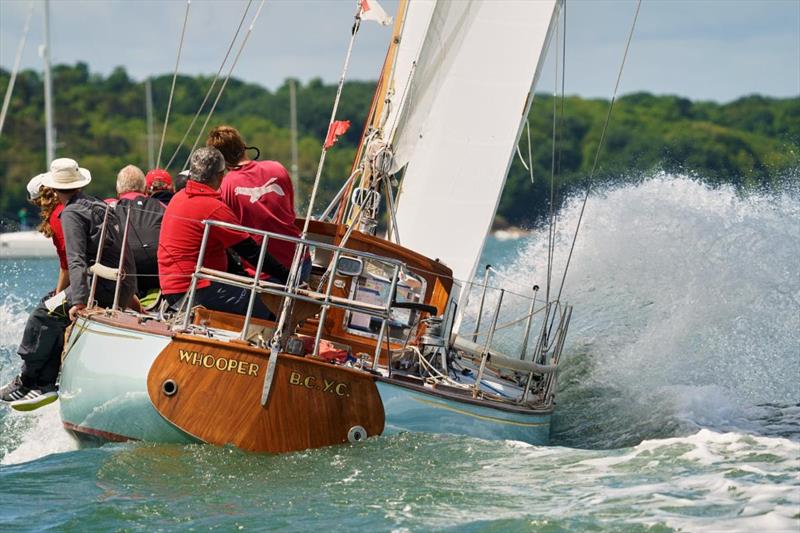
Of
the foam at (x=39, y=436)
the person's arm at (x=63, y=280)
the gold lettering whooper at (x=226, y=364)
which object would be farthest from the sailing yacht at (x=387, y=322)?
the person's arm at (x=63, y=280)

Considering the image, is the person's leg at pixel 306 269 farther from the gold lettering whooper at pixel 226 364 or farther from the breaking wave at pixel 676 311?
the breaking wave at pixel 676 311

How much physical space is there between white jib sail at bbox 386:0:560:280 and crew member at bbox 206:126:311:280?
7.49 ft

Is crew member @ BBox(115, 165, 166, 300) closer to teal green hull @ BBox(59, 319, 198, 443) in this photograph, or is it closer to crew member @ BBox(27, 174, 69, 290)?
crew member @ BBox(27, 174, 69, 290)

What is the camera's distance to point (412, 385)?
7.93 metres

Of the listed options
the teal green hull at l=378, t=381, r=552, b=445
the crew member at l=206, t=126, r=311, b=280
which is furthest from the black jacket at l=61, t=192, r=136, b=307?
the teal green hull at l=378, t=381, r=552, b=445

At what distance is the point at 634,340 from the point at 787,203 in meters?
3.14

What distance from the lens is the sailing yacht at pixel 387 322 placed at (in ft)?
24.9

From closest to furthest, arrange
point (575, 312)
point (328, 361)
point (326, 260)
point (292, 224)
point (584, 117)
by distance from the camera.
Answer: point (328, 361) → point (292, 224) → point (326, 260) → point (575, 312) → point (584, 117)

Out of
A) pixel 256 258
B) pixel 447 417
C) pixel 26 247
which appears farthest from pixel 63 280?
pixel 26 247

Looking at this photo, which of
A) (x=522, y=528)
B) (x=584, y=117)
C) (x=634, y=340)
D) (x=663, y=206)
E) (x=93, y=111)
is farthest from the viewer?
(x=584, y=117)

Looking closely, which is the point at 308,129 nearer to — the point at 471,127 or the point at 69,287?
the point at 471,127

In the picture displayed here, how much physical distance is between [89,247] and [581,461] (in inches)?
137

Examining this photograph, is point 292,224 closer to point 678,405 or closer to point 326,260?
point 326,260

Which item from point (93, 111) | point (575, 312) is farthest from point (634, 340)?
point (93, 111)
